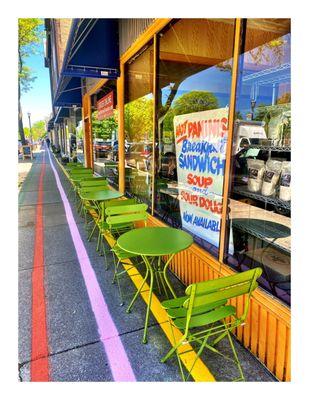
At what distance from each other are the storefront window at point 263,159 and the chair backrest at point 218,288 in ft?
1.85

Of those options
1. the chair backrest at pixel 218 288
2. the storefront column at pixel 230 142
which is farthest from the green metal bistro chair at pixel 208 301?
Result: the storefront column at pixel 230 142

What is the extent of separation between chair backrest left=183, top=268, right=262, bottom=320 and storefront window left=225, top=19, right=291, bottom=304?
56cm

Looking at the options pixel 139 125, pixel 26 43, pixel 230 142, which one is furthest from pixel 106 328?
pixel 26 43

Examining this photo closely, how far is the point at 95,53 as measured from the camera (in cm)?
514

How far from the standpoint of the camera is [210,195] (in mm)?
2996

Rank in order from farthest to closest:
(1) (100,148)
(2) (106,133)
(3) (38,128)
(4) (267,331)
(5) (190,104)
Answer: (3) (38,128), (1) (100,148), (2) (106,133), (5) (190,104), (4) (267,331)

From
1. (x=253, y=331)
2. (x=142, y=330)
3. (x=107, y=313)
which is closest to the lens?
(x=253, y=331)

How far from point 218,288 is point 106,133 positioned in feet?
27.5

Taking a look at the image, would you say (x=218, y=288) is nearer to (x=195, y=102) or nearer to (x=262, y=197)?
(x=262, y=197)

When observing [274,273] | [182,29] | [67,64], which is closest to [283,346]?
[274,273]

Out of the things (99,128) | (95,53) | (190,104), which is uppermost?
(95,53)
